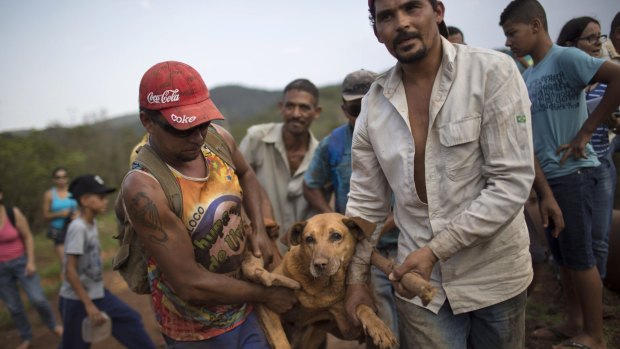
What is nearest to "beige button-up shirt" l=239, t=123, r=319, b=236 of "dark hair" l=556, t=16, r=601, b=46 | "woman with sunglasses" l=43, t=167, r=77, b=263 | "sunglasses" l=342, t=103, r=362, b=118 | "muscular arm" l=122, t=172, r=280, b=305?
"sunglasses" l=342, t=103, r=362, b=118

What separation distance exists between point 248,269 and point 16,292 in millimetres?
5030

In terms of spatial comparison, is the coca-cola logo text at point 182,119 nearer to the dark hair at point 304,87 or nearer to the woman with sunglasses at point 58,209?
the dark hair at point 304,87

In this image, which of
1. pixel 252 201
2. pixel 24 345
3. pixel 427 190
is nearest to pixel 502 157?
pixel 427 190

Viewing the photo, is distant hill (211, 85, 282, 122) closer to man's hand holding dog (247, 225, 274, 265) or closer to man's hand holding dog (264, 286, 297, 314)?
man's hand holding dog (247, 225, 274, 265)

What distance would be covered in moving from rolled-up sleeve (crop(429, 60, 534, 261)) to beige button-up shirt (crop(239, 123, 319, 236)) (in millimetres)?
2931

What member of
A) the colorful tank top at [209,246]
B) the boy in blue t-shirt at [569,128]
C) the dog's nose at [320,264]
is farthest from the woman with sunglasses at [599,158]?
the colorful tank top at [209,246]

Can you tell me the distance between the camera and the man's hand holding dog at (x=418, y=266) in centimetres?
220

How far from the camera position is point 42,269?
10664 millimetres

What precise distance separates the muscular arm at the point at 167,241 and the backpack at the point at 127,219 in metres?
0.05

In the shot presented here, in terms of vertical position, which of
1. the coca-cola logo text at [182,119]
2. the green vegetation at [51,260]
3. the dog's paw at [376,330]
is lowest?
the green vegetation at [51,260]

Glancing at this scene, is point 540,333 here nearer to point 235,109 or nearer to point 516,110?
point 516,110

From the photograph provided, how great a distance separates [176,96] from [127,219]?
785 millimetres

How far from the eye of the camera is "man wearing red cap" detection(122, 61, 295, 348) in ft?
7.86

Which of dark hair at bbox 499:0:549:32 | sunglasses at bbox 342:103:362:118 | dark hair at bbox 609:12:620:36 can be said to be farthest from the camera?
dark hair at bbox 609:12:620:36
